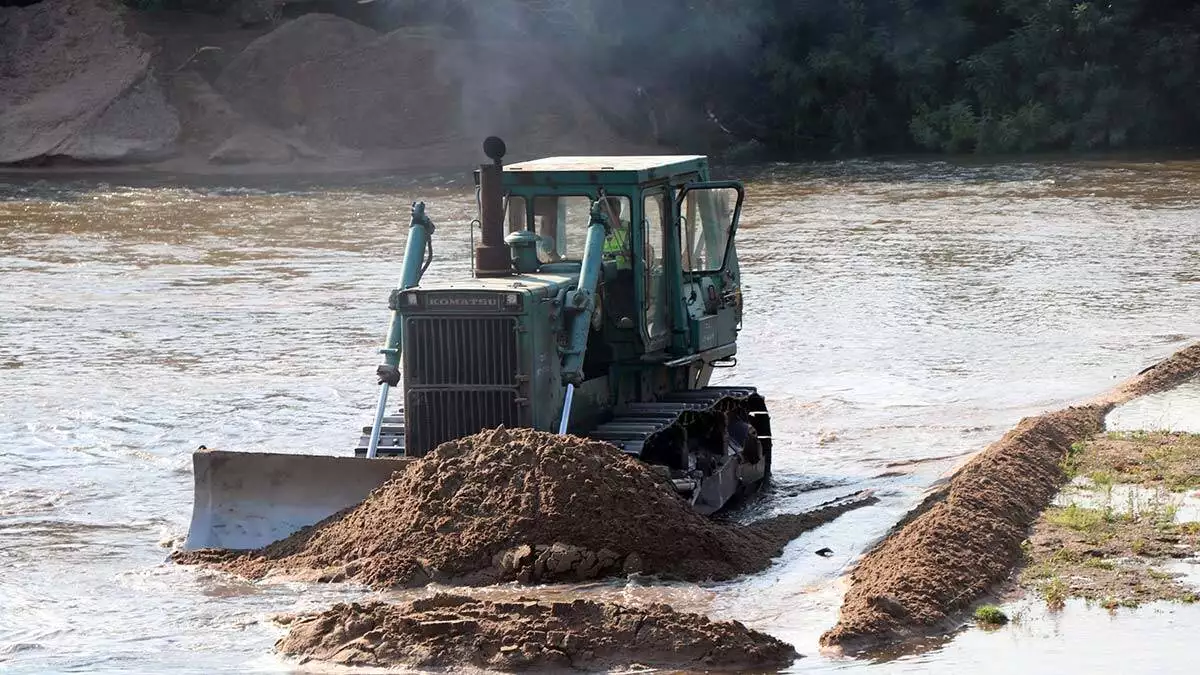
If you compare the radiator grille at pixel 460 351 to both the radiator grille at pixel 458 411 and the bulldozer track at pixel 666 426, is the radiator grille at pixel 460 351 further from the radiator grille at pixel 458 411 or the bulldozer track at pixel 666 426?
the bulldozer track at pixel 666 426

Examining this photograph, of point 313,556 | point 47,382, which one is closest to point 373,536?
point 313,556

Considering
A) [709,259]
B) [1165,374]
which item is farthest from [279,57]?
[709,259]

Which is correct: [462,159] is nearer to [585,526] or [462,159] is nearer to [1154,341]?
[1154,341]

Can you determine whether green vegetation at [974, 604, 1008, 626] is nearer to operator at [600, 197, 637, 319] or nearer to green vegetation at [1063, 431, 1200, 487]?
green vegetation at [1063, 431, 1200, 487]

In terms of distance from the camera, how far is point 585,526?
1065 cm

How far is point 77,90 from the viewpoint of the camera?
152 ft

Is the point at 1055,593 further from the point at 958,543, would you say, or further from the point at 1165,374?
the point at 1165,374

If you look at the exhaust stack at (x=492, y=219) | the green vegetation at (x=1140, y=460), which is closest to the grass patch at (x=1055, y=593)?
the green vegetation at (x=1140, y=460)

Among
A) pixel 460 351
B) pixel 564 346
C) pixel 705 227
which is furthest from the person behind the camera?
pixel 705 227

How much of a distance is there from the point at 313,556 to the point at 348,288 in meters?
14.3

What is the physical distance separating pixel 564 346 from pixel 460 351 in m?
0.70

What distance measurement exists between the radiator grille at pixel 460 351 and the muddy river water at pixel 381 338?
5.50 ft

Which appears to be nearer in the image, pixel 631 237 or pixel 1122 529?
pixel 1122 529

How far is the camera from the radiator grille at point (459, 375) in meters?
11.5
